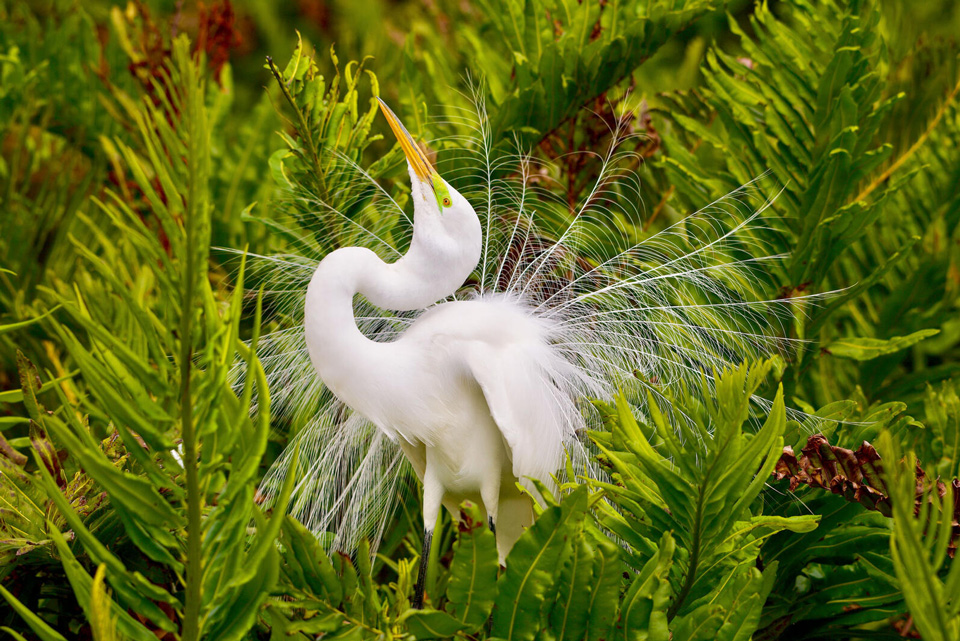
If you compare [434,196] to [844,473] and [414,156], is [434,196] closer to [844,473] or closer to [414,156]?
[414,156]

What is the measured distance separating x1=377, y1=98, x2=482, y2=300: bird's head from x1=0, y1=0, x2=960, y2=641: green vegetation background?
0.22 metres

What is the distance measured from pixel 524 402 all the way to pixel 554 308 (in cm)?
26

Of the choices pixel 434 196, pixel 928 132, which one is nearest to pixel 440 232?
pixel 434 196

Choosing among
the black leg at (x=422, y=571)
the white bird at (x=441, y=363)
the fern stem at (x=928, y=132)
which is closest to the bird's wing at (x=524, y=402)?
the white bird at (x=441, y=363)

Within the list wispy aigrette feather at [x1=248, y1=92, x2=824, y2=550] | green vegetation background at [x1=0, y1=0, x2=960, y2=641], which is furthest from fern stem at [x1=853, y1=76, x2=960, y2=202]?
wispy aigrette feather at [x1=248, y1=92, x2=824, y2=550]

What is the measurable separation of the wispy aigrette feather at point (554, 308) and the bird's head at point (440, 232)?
0.25 metres

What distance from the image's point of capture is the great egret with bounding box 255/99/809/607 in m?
0.97

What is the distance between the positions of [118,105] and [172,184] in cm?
175

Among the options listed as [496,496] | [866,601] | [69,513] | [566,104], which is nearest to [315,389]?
[496,496]

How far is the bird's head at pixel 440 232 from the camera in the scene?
0.96 metres

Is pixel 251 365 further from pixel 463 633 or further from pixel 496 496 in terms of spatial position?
pixel 496 496

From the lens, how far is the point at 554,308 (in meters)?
1.27

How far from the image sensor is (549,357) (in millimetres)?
1158

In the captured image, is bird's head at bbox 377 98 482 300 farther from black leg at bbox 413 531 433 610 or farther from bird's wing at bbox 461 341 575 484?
black leg at bbox 413 531 433 610
